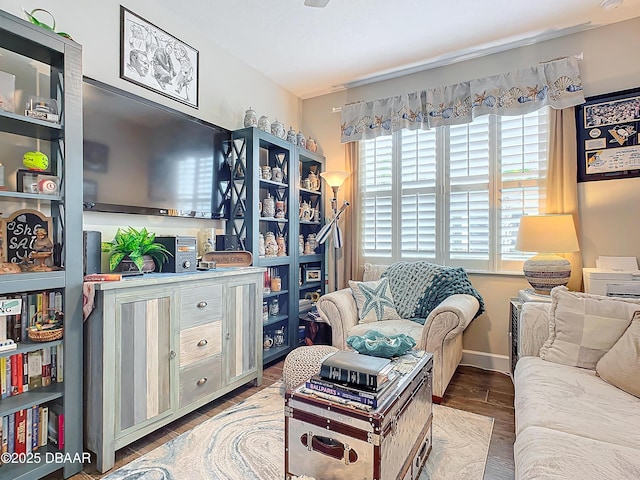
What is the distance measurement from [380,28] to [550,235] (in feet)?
6.77

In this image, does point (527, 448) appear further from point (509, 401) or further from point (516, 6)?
point (516, 6)

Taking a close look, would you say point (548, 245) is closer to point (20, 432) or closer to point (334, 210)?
point (334, 210)

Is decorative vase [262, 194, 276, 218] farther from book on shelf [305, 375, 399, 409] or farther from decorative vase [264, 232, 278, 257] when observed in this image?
book on shelf [305, 375, 399, 409]

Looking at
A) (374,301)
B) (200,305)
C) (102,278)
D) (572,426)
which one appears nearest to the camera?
(572,426)

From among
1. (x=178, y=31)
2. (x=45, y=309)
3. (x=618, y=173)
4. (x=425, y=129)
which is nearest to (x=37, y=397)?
(x=45, y=309)

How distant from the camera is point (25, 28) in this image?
152 centimetres

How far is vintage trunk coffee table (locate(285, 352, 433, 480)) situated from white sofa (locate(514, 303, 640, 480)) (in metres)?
0.41

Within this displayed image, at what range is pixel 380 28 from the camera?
9.18 feet

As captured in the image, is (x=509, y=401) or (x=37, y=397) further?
(x=509, y=401)

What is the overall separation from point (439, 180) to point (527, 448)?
2.56m

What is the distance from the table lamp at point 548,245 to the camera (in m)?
2.51

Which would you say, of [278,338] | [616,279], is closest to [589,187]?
[616,279]

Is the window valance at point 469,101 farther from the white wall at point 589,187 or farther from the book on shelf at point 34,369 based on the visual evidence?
the book on shelf at point 34,369

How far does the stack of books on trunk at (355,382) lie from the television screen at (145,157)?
5.51ft
